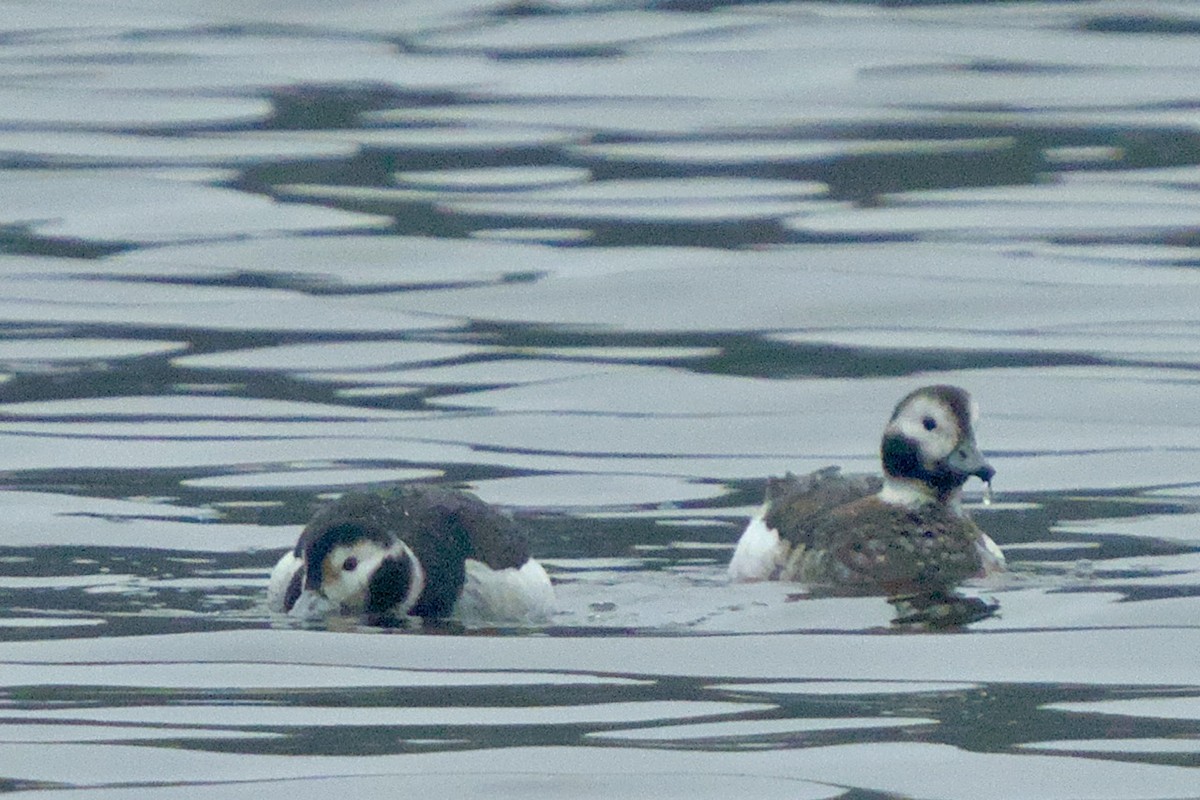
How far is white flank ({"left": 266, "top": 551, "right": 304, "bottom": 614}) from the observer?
1071 cm

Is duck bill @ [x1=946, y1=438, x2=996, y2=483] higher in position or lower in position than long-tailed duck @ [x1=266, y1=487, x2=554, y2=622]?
higher

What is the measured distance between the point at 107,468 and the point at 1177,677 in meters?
5.83

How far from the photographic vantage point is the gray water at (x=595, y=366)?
890 centimetres

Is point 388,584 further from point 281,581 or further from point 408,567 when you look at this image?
point 281,581

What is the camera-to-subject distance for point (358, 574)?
10586 mm

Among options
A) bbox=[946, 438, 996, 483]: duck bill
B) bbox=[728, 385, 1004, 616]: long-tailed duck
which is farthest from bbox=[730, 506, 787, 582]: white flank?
bbox=[946, 438, 996, 483]: duck bill

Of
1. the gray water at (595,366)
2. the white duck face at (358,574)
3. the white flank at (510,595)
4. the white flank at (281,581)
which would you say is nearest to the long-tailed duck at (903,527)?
the gray water at (595,366)

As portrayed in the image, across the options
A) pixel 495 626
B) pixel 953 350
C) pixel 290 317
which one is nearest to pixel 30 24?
pixel 290 317

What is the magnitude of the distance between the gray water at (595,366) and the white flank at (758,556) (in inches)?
4.4

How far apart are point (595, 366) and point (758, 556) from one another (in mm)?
5414

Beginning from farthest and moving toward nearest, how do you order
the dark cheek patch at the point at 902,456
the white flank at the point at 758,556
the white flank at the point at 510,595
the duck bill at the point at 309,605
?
1. the dark cheek patch at the point at 902,456
2. the white flank at the point at 758,556
3. the white flank at the point at 510,595
4. the duck bill at the point at 309,605

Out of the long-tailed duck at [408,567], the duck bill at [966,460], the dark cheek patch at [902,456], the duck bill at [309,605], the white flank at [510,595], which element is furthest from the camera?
the dark cheek patch at [902,456]

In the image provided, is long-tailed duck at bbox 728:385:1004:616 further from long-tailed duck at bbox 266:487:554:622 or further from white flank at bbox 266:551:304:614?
white flank at bbox 266:551:304:614

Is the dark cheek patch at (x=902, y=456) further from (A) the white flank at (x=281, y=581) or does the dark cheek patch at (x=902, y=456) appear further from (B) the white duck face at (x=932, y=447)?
(A) the white flank at (x=281, y=581)
